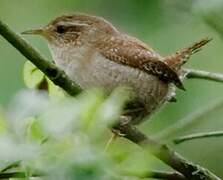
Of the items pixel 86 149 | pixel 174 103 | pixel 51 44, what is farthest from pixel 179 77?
pixel 86 149

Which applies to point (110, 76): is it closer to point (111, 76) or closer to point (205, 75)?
point (111, 76)

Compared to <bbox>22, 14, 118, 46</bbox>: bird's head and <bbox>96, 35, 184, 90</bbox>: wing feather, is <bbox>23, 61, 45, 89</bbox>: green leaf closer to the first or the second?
<bbox>96, 35, 184, 90</bbox>: wing feather

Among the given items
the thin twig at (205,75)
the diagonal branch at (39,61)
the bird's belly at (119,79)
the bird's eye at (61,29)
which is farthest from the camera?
the bird's eye at (61,29)

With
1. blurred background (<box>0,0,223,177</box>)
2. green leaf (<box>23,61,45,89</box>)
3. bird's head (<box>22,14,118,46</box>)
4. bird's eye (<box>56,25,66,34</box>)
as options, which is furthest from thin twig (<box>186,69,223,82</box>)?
bird's eye (<box>56,25,66,34</box>)

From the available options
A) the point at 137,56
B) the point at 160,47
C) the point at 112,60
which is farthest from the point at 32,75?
the point at 160,47

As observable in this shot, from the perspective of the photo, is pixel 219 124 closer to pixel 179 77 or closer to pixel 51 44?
pixel 179 77

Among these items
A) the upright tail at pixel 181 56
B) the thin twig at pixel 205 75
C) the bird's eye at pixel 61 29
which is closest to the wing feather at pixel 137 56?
the upright tail at pixel 181 56

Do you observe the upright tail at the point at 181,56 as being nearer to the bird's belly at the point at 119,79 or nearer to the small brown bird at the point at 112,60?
the small brown bird at the point at 112,60
